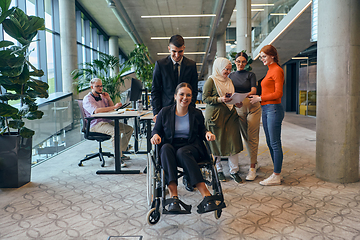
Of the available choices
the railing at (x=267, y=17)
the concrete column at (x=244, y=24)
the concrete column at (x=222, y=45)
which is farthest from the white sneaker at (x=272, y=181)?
the concrete column at (x=222, y=45)

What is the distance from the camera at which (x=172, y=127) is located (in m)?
2.37

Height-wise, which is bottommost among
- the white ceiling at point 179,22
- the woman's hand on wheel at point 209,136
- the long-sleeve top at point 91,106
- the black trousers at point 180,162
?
the black trousers at point 180,162

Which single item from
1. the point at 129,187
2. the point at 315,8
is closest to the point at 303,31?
the point at 315,8

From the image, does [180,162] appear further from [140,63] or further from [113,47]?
[113,47]

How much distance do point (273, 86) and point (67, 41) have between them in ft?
25.0

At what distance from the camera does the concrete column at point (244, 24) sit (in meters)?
8.39

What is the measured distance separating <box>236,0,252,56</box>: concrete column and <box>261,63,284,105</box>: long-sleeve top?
5901 millimetres

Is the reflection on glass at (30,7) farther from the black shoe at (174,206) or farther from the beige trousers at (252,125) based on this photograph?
the black shoe at (174,206)

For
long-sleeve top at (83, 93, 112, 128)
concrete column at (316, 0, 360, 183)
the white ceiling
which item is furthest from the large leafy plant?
the white ceiling

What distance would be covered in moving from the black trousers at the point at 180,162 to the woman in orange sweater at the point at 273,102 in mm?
1113

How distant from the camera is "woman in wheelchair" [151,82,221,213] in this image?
212cm

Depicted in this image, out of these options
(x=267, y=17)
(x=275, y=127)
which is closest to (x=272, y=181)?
(x=275, y=127)

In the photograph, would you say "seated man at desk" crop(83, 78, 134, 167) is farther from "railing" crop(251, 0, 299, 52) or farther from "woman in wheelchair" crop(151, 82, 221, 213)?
"railing" crop(251, 0, 299, 52)

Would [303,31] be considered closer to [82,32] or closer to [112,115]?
[112,115]
